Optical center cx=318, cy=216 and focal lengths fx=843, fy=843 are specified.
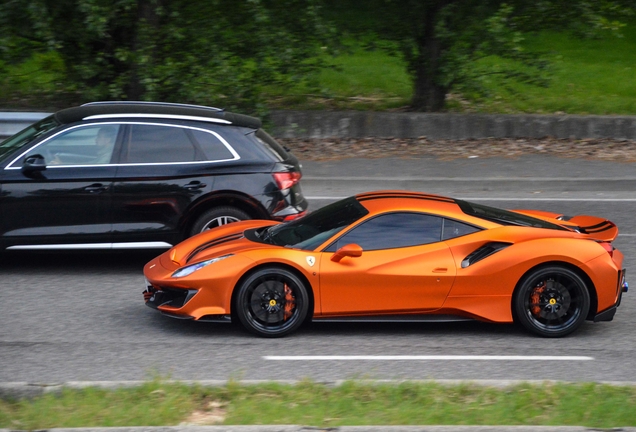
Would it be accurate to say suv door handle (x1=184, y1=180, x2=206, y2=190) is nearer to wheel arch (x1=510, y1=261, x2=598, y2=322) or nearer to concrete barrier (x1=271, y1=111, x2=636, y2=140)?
wheel arch (x1=510, y1=261, x2=598, y2=322)

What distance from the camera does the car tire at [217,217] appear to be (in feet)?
28.6

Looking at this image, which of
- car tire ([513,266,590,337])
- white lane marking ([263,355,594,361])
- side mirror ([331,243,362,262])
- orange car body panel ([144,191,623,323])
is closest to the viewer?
white lane marking ([263,355,594,361])

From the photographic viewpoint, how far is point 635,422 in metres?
4.66

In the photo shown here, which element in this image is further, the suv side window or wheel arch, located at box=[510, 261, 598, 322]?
the suv side window

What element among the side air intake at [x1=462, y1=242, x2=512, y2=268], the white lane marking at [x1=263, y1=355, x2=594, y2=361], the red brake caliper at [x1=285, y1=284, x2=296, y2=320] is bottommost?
the white lane marking at [x1=263, y1=355, x2=594, y2=361]

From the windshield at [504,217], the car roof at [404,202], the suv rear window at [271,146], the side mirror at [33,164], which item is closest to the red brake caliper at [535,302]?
the windshield at [504,217]

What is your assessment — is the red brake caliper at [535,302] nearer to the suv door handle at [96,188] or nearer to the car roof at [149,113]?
the car roof at [149,113]

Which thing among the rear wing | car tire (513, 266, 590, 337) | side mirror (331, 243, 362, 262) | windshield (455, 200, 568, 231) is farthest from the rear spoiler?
side mirror (331, 243, 362, 262)

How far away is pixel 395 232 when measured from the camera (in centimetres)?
688

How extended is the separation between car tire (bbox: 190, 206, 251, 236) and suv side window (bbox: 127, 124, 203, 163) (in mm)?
581

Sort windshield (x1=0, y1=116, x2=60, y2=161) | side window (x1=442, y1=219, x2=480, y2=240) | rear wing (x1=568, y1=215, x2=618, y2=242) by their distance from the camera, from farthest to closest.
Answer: windshield (x1=0, y1=116, x2=60, y2=161), rear wing (x1=568, y1=215, x2=618, y2=242), side window (x1=442, y1=219, x2=480, y2=240)

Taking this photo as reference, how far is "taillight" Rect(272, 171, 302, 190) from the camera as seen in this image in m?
8.84

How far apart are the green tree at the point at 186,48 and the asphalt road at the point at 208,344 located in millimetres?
6338

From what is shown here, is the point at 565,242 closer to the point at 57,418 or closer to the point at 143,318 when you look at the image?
the point at 143,318
